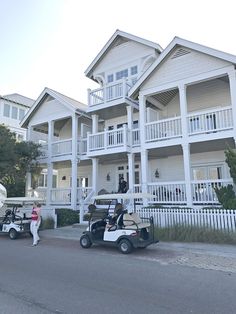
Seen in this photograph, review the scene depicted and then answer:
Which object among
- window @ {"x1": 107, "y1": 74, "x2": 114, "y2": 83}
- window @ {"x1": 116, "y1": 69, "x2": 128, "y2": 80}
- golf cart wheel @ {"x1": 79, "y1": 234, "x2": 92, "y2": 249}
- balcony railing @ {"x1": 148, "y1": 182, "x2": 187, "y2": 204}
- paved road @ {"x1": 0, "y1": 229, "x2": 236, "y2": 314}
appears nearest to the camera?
paved road @ {"x1": 0, "y1": 229, "x2": 236, "y2": 314}

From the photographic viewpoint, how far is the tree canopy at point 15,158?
16547 mm

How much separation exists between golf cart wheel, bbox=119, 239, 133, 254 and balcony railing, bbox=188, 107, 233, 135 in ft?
23.9

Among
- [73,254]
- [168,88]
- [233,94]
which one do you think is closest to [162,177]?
[168,88]

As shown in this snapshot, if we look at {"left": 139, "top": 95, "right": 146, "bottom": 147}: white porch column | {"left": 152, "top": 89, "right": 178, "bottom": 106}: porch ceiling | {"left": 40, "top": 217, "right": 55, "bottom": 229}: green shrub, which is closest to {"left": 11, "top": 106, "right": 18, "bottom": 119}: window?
{"left": 40, "top": 217, "right": 55, "bottom": 229}: green shrub

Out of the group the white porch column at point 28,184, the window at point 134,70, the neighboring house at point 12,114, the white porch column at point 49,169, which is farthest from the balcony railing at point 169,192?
the neighboring house at point 12,114

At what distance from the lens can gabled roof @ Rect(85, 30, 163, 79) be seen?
18109 mm

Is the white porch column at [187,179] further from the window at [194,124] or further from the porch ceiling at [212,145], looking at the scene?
the window at [194,124]

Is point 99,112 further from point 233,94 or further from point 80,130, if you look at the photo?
point 233,94

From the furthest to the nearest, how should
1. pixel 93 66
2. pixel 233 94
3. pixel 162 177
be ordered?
1. pixel 93 66
2. pixel 162 177
3. pixel 233 94

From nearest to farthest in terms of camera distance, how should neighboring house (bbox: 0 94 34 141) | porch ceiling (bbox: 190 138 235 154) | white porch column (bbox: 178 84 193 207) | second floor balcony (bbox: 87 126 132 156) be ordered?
white porch column (bbox: 178 84 193 207) < porch ceiling (bbox: 190 138 235 154) < second floor balcony (bbox: 87 126 132 156) < neighboring house (bbox: 0 94 34 141)

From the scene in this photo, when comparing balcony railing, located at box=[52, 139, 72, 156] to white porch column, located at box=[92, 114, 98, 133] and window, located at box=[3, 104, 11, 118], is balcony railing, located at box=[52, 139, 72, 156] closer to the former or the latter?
white porch column, located at box=[92, 114, 98, 133]

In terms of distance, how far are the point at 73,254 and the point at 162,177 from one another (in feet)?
32.9

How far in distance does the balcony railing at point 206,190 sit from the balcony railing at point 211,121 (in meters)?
2.57

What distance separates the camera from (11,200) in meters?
14.2
